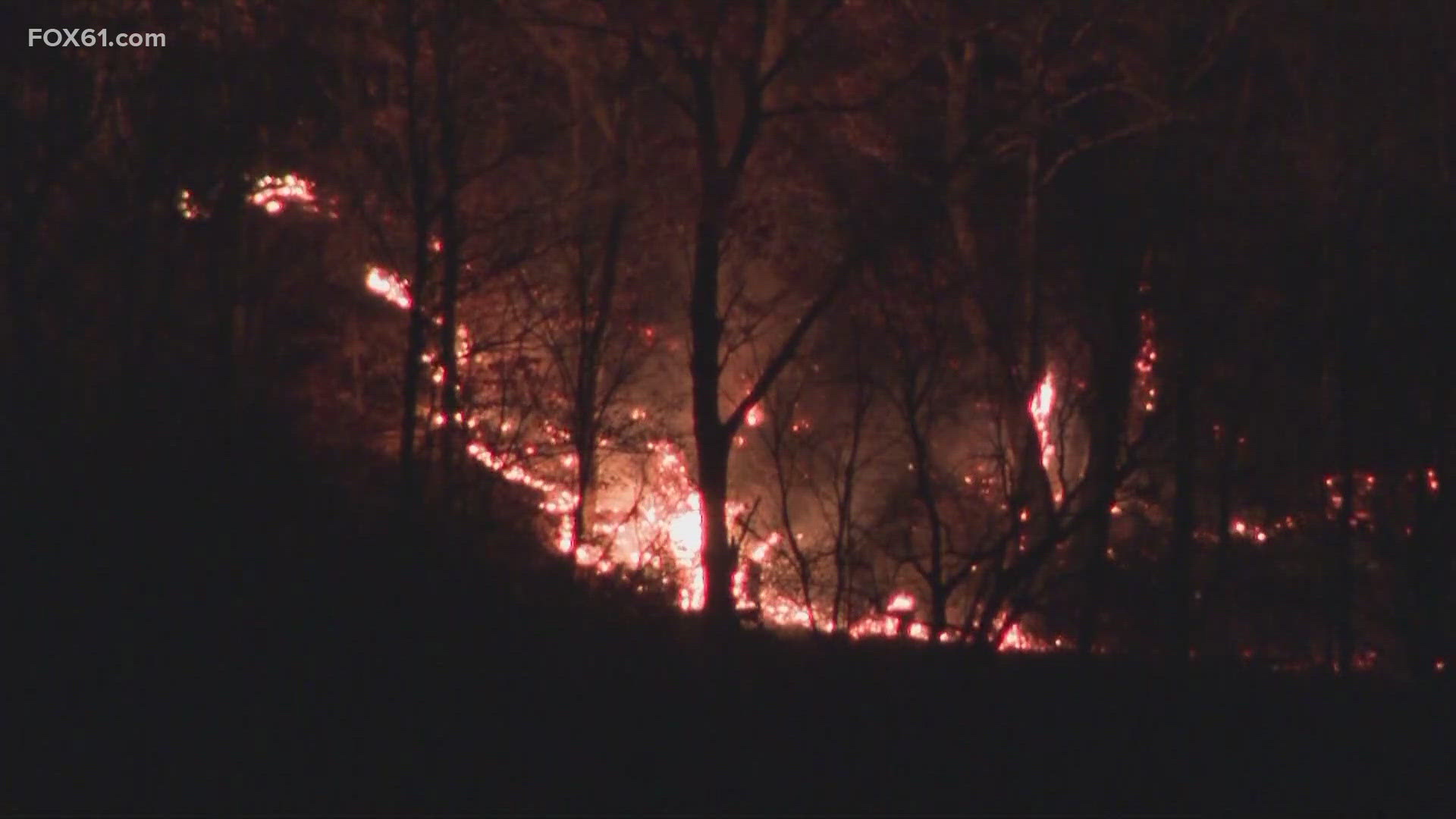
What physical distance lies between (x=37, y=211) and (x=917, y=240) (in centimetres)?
949

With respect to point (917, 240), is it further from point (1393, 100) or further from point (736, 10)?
point (1393, 100)

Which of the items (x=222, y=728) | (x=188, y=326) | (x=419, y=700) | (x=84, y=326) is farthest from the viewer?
(x=188, y=326)

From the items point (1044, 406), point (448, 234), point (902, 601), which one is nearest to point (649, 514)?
point (902, 601)

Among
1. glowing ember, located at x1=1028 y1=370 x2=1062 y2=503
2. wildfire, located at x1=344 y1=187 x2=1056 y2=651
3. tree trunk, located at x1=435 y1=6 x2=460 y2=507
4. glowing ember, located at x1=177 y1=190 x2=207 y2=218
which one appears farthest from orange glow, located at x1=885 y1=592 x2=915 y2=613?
glowing ember, located at x1=177 y1=190 x2=207 y2=218

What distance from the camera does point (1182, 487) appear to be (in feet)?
76.9

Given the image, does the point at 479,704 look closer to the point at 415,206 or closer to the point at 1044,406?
the point at 415,206

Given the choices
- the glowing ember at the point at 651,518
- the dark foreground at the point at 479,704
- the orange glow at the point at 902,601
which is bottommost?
the dark foreground at the point at 479,704

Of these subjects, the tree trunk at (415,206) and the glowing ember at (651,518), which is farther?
the glowing ember at (651,518)

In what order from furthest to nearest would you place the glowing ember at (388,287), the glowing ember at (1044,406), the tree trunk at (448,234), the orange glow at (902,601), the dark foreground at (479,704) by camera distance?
the orange glow at (902,601), the glowing ember at (388,287), the glowing ember at (1044,406), the tree trunk at (448,234), the dark foreground at (479,704)

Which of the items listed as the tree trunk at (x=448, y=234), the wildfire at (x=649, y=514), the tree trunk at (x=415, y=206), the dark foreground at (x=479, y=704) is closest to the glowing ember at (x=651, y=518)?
the wildfire at (x=649, y=514)

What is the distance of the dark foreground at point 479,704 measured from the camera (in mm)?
9812

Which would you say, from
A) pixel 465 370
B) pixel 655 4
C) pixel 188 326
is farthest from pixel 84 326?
pixel 655 4

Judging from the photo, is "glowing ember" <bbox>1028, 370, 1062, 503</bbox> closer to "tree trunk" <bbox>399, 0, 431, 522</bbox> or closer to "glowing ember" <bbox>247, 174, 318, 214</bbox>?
"tree trunk" <bbox>399, 0, 431, 522</bbox>

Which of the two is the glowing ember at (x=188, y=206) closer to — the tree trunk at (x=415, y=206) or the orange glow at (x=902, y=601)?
the tree trunk at (x=415, y=206)
